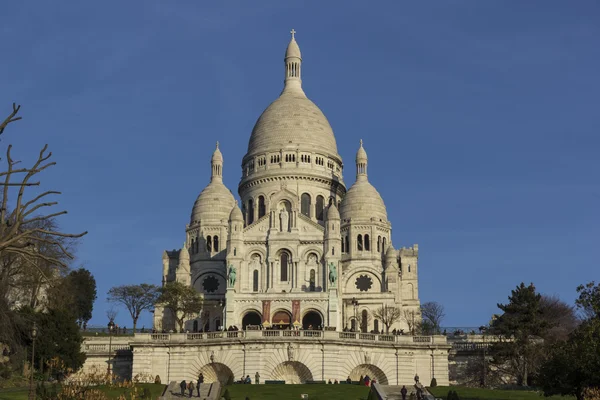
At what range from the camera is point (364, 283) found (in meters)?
105

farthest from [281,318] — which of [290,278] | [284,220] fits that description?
[284,220]

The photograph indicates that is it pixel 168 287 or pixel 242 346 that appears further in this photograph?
pixel 168 287

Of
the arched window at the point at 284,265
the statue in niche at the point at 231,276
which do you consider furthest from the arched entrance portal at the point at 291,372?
the arched window at the point at 284,265

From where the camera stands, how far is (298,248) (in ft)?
327

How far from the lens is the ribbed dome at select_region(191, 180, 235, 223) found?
112 m

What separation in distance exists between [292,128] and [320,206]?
1110 cm

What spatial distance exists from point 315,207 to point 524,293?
4189 centimetres

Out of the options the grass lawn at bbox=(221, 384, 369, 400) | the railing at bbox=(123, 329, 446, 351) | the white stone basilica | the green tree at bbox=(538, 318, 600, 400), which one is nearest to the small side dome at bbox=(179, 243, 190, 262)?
the white stone basilica

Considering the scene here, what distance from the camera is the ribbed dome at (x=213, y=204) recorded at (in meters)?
112

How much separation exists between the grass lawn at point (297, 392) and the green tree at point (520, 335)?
606 inches

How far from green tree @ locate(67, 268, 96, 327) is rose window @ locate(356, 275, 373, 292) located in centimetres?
Answer: 2979

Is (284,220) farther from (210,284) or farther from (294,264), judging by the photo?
(210,284)

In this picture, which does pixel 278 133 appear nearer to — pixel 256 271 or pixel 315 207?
pixel 315 207

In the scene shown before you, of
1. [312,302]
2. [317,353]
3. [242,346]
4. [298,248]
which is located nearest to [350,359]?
[317,353]
